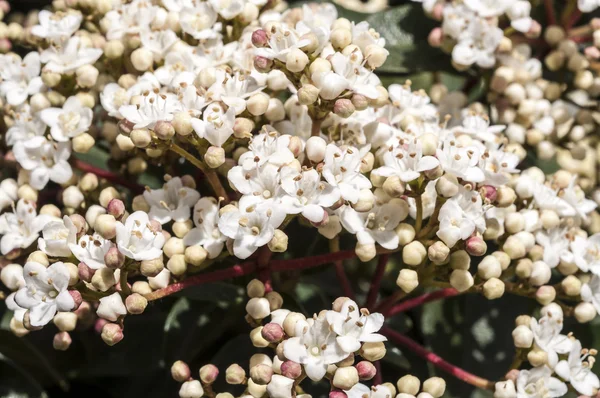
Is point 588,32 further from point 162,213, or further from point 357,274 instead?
point 162,213

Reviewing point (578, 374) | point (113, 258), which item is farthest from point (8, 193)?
point (578, 374)

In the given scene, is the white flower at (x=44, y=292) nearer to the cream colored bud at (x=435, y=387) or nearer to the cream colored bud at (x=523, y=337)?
the cream colored bud at (x=435, y=387)

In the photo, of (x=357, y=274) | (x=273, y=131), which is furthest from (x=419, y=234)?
(x=357, y=274)

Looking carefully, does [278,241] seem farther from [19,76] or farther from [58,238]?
[19,76]

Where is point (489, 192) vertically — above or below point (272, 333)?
above

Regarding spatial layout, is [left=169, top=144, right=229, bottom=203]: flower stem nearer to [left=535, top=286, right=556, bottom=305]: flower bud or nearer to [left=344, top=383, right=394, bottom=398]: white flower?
[left=344, top=383, right=394, bottom=398]: white flower

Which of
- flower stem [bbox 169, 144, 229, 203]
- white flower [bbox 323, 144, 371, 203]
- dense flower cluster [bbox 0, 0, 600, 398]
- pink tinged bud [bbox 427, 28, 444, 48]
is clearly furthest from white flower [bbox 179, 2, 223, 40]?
pink tinged bud [bbox 427, 28, 444, 48]
